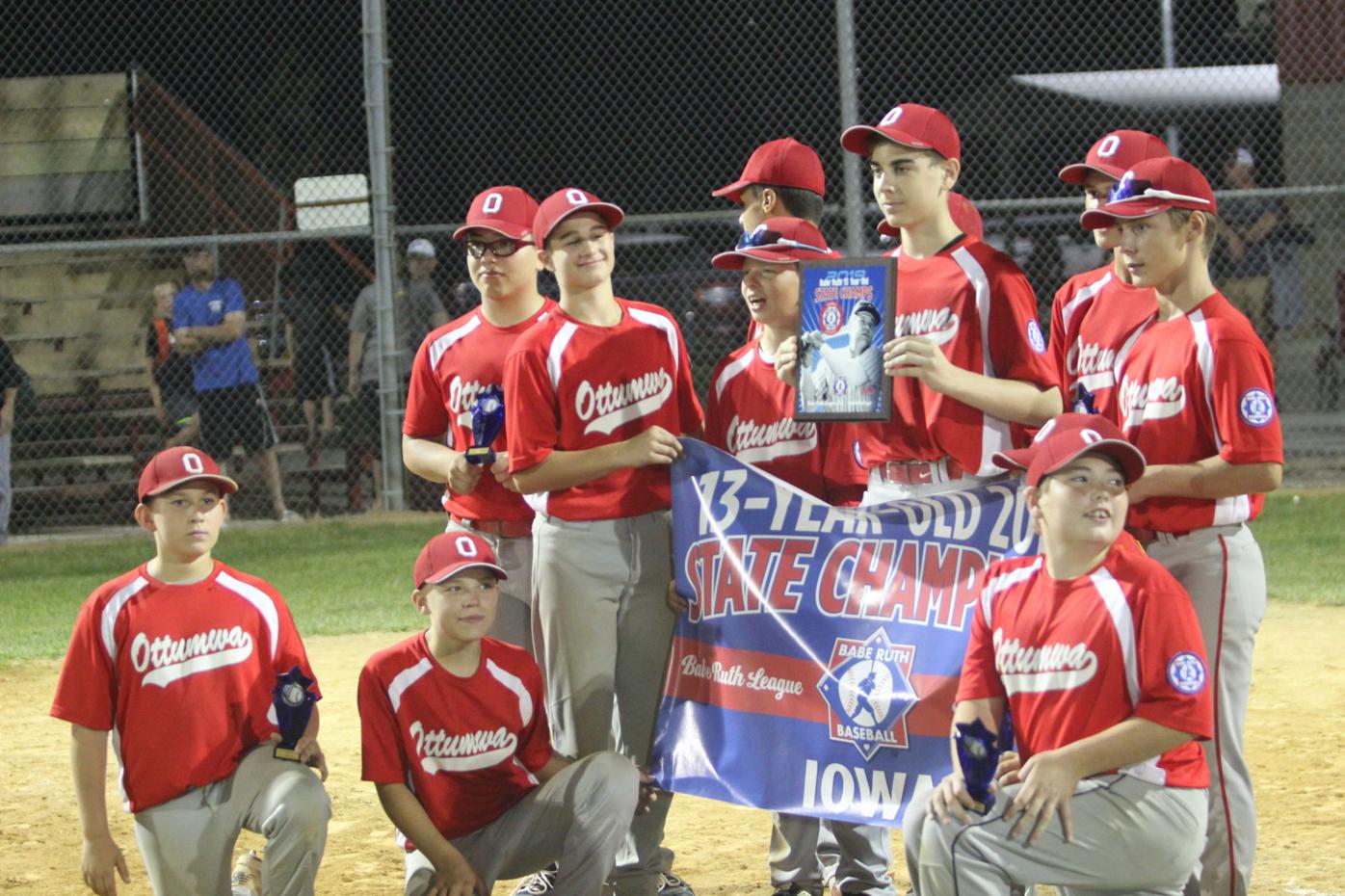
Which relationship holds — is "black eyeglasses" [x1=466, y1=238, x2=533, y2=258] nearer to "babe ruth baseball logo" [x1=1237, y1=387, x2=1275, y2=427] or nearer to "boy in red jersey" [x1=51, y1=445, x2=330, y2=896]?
"boy in red jersey" [x1=51, y1=445, x2=330, y2=896]

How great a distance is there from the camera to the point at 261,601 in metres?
4.74

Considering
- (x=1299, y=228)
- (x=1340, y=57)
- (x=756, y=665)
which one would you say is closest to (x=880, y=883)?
(x=756, y=665)

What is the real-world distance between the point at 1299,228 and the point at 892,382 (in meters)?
11.1

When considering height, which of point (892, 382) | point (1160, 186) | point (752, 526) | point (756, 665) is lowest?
point (756, 665)

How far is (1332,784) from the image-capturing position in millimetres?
6004

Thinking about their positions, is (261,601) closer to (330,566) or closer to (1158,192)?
(1158,192)

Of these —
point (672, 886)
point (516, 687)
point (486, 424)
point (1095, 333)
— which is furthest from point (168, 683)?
point (1095, 333)

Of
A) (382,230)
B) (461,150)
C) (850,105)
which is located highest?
(461,150)

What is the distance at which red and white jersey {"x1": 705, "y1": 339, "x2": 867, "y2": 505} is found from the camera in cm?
519

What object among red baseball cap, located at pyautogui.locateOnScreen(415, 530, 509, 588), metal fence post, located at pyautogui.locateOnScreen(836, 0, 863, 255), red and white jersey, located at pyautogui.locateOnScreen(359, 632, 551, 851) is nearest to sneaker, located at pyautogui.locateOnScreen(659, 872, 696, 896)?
red and white jersey, located at pyautogui.locateOnScreen(359, 632, 551, 851)

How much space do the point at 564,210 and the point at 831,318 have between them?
2.85 ft

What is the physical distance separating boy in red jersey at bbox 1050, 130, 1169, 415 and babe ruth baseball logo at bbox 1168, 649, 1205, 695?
1.08m

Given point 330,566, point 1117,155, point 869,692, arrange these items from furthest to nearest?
point 330,566 → point 1117,155 → point 869,692

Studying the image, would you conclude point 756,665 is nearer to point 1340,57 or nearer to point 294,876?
point 294,876
